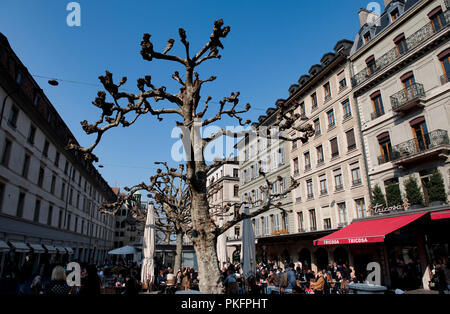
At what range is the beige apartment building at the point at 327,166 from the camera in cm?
2138

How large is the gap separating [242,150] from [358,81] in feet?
68.4

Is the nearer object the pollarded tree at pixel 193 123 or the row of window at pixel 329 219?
the pollarded tree at pixel 193 123

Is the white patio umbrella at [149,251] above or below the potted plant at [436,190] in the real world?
below

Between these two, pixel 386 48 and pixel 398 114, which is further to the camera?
pixel 386 48

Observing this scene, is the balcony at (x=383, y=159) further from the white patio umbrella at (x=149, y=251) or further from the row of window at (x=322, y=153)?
the white patio umbrella at (x=149, y=251)

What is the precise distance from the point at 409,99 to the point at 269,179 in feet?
59.6

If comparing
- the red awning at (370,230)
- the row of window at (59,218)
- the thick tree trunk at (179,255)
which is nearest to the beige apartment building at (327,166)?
the red awning at (370,230)

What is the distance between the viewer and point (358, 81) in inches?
863

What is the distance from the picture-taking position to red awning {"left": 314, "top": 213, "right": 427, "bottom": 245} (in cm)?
1419

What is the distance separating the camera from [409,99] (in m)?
17.1

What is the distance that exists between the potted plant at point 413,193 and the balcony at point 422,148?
3.98 feet
